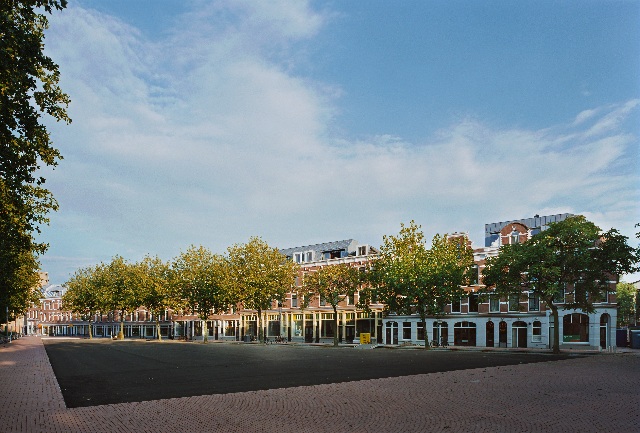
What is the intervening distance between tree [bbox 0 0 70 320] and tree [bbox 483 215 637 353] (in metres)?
35.6

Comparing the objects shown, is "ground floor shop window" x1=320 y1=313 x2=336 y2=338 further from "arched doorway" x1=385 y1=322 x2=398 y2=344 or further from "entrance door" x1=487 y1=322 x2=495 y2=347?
"entrance door" x1=487 y1=322 x2=495 y2=347

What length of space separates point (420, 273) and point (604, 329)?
2043cm

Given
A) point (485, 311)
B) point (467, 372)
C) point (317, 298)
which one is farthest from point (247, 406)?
point (317, 298)

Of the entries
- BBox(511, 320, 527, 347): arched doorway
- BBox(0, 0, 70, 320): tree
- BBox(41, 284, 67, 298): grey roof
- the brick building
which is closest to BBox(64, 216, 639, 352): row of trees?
the brick building

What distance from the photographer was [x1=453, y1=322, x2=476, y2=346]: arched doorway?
63.3 metres

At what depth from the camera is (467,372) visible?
85.4 feet

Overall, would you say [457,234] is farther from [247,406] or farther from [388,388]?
[247,406]

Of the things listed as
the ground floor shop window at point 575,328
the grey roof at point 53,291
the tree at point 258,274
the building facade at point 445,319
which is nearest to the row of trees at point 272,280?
the tree at point 258,274

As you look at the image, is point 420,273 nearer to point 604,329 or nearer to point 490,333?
point 490,333

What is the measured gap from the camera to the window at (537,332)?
57875mm

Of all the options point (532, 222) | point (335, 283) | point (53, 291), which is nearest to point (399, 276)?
point (335, 283)

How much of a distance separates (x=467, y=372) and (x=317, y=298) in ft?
170

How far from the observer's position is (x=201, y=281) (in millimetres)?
73938

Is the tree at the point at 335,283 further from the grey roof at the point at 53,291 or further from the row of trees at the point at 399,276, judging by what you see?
the grey roof at the point at 53,291
